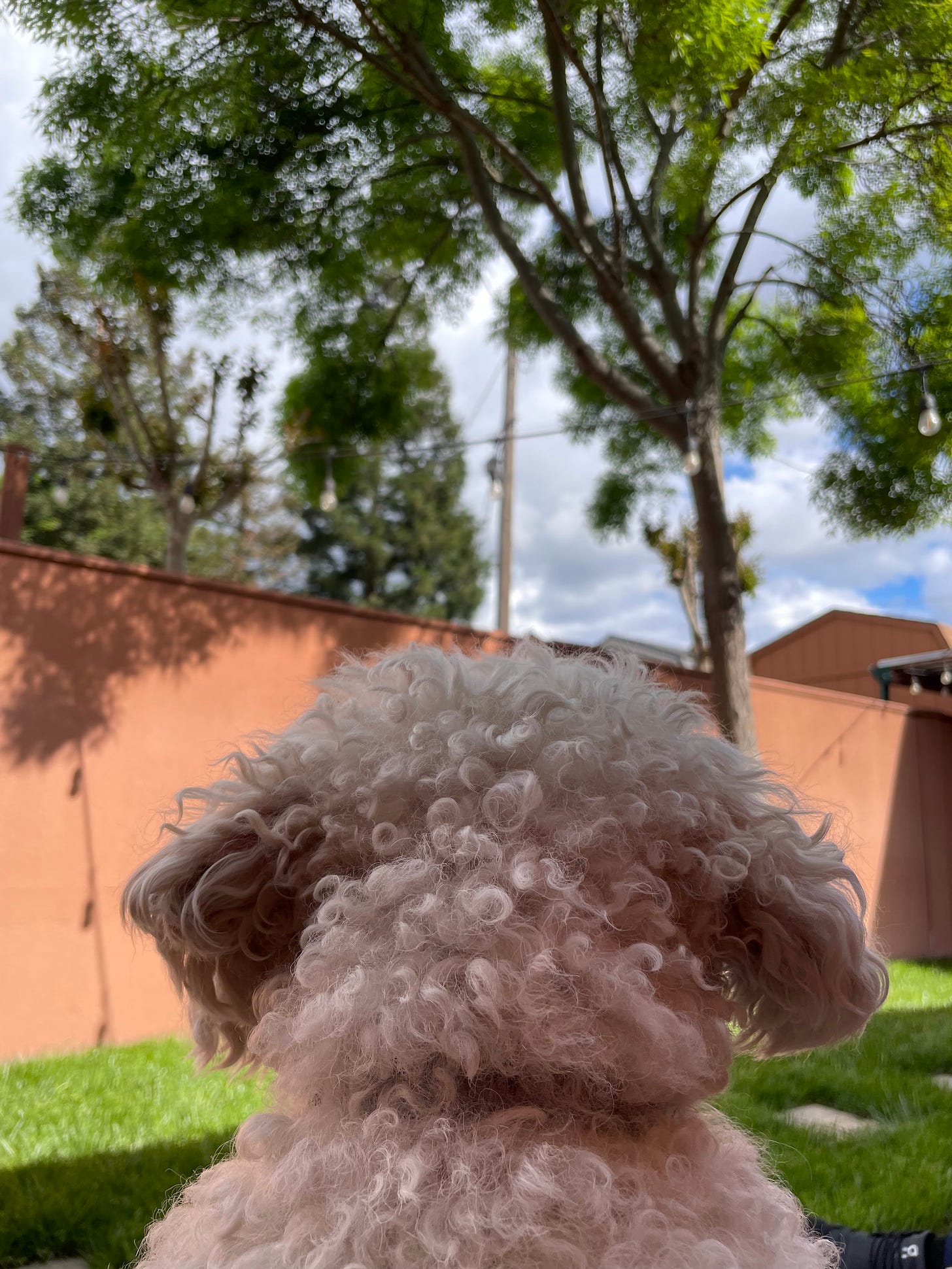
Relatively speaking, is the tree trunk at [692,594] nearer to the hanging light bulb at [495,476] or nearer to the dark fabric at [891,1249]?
the hanging light bulb at [495,476]

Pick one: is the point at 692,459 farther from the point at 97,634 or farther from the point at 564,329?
the point at 97,634

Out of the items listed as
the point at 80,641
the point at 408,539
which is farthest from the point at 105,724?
the point at 408,539

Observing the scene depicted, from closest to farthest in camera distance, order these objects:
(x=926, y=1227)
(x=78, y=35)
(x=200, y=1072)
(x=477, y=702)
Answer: (x=477, y=702), (x=200, y=1072), (x=926, y=1227), (x=78, y=35)

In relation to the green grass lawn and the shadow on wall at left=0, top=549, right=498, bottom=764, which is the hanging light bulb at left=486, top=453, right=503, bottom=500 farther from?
the green grass lawn

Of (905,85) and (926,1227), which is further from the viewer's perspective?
(905,85)

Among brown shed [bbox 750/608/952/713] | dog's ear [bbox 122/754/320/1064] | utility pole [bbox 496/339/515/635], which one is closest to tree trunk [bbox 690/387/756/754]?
dog's ear [bbox 122/754/320/1064]

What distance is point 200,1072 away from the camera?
3.59ft

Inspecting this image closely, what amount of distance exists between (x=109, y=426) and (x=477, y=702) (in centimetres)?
958

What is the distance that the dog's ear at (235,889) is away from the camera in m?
0.88

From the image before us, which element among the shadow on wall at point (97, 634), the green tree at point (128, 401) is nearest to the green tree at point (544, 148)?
the green tree at point (128, 401)

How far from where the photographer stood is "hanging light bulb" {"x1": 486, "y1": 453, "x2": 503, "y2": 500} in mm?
8289

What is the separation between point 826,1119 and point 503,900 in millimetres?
3069

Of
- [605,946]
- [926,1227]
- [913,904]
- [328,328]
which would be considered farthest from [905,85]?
[913,904]

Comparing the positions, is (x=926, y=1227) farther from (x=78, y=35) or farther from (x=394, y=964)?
(x=78, y=35)
